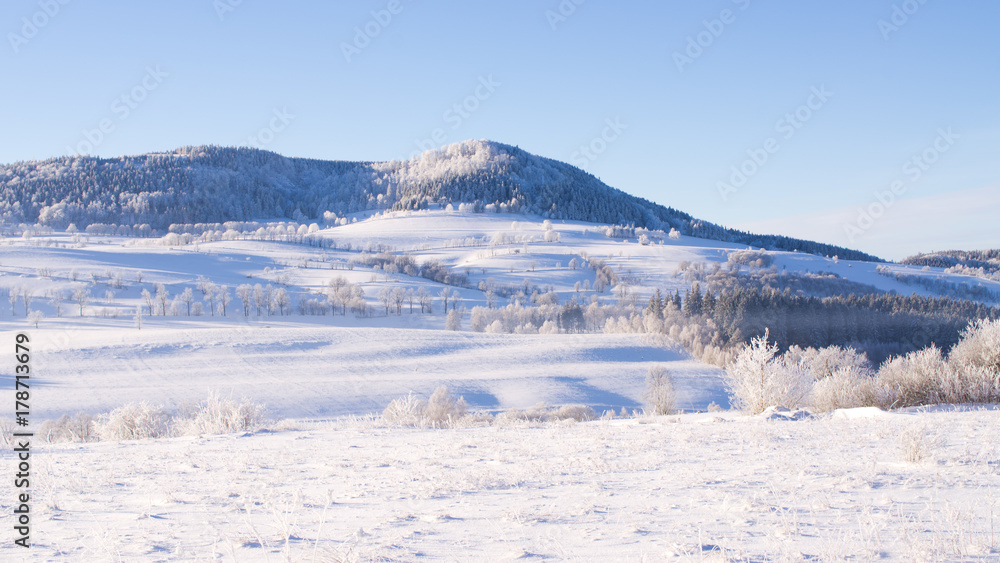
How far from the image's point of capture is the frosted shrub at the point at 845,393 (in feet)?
43.2

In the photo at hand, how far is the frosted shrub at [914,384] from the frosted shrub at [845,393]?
256 mm

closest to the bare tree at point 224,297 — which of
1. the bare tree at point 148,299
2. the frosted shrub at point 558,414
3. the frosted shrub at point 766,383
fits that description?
the bare tree at point 148,299

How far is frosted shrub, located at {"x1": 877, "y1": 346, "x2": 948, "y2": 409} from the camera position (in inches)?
527

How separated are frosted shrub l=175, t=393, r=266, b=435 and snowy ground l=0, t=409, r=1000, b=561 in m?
3.45

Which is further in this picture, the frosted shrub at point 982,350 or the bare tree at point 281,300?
the bare tree at point 281,300

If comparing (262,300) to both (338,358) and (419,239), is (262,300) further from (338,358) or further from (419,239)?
(419,239)

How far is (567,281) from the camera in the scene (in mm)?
114875

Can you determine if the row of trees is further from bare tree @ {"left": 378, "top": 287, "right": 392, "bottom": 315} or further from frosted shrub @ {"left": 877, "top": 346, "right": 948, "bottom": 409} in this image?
bare tree @ {"left": 378, "top": 287, "right": 392, "bottom": 315}

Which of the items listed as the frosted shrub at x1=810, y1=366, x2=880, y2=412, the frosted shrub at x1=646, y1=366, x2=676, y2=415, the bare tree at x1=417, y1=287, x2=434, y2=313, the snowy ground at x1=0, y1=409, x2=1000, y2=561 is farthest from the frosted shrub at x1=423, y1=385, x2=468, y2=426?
the bare tree at x1=417, y1=287, x2=434, y2=313

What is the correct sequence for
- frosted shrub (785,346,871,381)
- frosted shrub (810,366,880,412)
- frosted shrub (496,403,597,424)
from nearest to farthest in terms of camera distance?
frosted shrub (810,366,880,412) < frosted shrub (785,346,871,381) < frosted shrub (496,403,597,424)

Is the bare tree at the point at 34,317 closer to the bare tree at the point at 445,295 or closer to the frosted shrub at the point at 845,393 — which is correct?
the bare tree at the point at 445,295

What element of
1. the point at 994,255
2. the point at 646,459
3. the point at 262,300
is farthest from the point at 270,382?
the point at 994,255

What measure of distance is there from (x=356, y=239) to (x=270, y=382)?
411 ft

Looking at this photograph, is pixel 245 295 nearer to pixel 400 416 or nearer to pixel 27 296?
pixel 27 296
